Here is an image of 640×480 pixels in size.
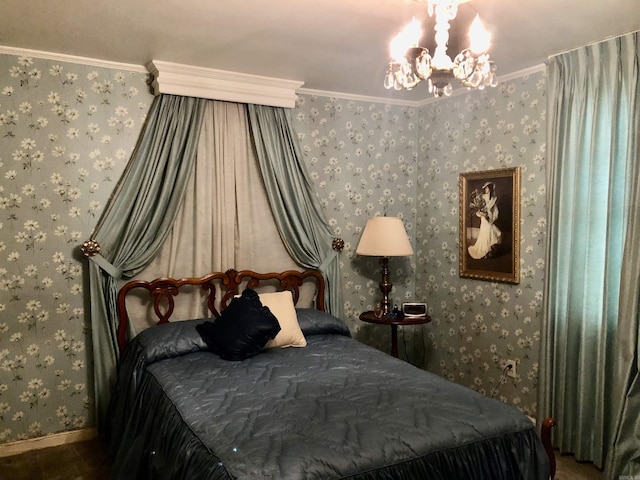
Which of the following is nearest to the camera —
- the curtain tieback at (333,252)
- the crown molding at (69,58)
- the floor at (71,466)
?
the floor at (71,466)

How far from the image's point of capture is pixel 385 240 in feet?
12.4

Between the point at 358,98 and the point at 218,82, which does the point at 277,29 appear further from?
the point at 358,98

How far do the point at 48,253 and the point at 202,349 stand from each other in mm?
1154

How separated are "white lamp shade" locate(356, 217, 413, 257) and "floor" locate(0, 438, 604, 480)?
1.70 meters

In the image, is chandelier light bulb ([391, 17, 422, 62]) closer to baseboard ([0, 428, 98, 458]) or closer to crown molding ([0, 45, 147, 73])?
crown molding ([0, 45, 147, 73])

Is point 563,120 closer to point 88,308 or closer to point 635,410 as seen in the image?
point 635,410

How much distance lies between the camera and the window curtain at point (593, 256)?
8.72 feet

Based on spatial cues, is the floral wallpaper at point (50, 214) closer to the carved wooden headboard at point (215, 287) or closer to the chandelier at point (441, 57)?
the carved wooden headboard at point (215, 287)

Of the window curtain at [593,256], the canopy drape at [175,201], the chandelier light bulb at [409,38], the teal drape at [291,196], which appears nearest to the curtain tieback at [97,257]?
the canopy drape at [175,201]

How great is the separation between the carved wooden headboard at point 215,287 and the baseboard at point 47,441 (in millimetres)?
627

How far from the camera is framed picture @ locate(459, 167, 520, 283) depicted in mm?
3463

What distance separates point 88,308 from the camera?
3.24 meters

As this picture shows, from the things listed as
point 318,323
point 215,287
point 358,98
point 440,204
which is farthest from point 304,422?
point 358,98

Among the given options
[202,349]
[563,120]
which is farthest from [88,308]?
[563,120]
